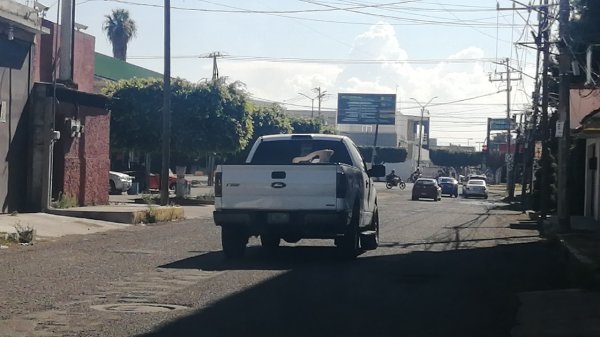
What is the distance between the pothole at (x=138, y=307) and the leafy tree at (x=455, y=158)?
4830 inches

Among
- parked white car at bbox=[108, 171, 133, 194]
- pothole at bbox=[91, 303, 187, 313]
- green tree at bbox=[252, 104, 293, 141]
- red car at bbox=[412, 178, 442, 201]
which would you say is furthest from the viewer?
green tree at bbox=[252, 104, 293, 141]

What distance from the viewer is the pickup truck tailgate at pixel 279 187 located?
1495 centimetres

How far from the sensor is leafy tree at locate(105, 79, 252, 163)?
1528 inches

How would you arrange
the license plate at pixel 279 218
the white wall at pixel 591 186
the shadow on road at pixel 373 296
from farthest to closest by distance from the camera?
1. the white wall at pixel 591 186
2. the license plate at pixel 279 218
3. the shadow on road at pixel 373 296

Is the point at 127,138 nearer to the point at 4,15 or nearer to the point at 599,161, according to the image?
the point at 4,15

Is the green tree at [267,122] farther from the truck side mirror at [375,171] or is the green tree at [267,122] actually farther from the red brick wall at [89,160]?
the truck side mirror at [375,171]

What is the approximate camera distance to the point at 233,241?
15633mm

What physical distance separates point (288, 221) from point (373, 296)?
12.5 ft

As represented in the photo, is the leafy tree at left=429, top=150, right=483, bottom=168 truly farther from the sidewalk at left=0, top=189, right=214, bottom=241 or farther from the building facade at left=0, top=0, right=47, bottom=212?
the building facade at left=0, top=0, right=47, bottom=212

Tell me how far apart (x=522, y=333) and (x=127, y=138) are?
3162cm

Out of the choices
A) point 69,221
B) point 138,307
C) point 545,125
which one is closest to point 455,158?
point 545,125

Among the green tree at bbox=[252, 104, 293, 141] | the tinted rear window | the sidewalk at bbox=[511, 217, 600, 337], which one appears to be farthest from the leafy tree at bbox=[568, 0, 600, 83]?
the green tree at bbox=[252, 104, 293, 141]

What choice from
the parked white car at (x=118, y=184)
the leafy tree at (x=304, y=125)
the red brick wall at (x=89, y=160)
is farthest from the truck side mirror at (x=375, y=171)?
the leafy tree at (x=304, y=125)

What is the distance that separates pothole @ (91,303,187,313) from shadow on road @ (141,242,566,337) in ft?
1.44
